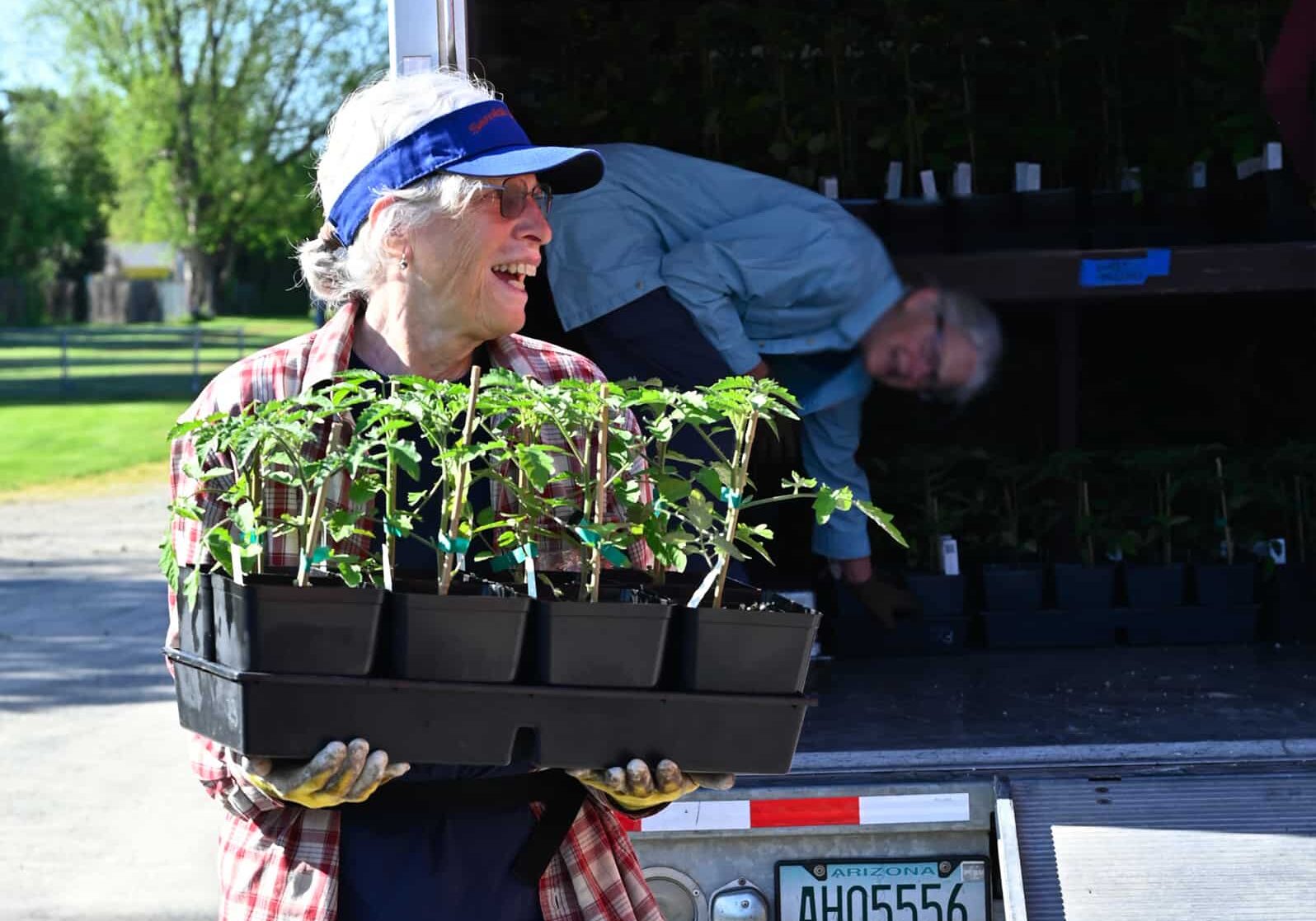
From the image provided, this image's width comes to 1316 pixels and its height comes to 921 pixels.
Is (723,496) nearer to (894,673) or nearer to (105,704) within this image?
(894,673)

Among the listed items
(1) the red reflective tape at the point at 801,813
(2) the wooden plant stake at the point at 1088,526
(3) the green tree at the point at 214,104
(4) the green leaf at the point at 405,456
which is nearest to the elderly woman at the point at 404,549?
(4) the green leaf at the point at 405,456

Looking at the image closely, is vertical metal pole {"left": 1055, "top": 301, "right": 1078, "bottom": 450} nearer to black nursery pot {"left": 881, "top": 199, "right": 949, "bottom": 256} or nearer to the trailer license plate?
black nursery pot {"left": 881, "top": 199, "right": 949, "bottom": 256}

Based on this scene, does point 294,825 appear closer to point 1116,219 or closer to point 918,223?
point 918,223

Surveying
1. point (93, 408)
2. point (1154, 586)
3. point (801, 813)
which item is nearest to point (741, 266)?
point (1154, 586)

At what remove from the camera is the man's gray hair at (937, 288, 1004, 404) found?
496cm

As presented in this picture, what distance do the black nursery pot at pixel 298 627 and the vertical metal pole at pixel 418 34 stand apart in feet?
4.72

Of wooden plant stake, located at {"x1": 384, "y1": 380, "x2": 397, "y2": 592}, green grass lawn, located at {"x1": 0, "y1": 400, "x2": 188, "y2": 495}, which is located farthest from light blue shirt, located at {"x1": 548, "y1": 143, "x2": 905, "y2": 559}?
green grass lawn, located at {"x1": 0, "y1": 400, "x2": 188, "y2": 495}

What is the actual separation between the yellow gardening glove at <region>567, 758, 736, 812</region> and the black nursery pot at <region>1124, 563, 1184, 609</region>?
3.24m

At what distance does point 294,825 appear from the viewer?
1871 millimetres

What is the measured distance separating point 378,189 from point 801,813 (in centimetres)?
141

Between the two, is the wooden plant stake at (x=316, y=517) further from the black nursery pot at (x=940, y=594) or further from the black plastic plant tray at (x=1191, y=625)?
the black plastic plant tray at (x=1191, y=625)

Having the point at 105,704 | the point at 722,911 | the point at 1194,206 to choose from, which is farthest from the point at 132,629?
the point at 722,911

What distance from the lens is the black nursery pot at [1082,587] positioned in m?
4.87

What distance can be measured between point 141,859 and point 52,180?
4323cm
